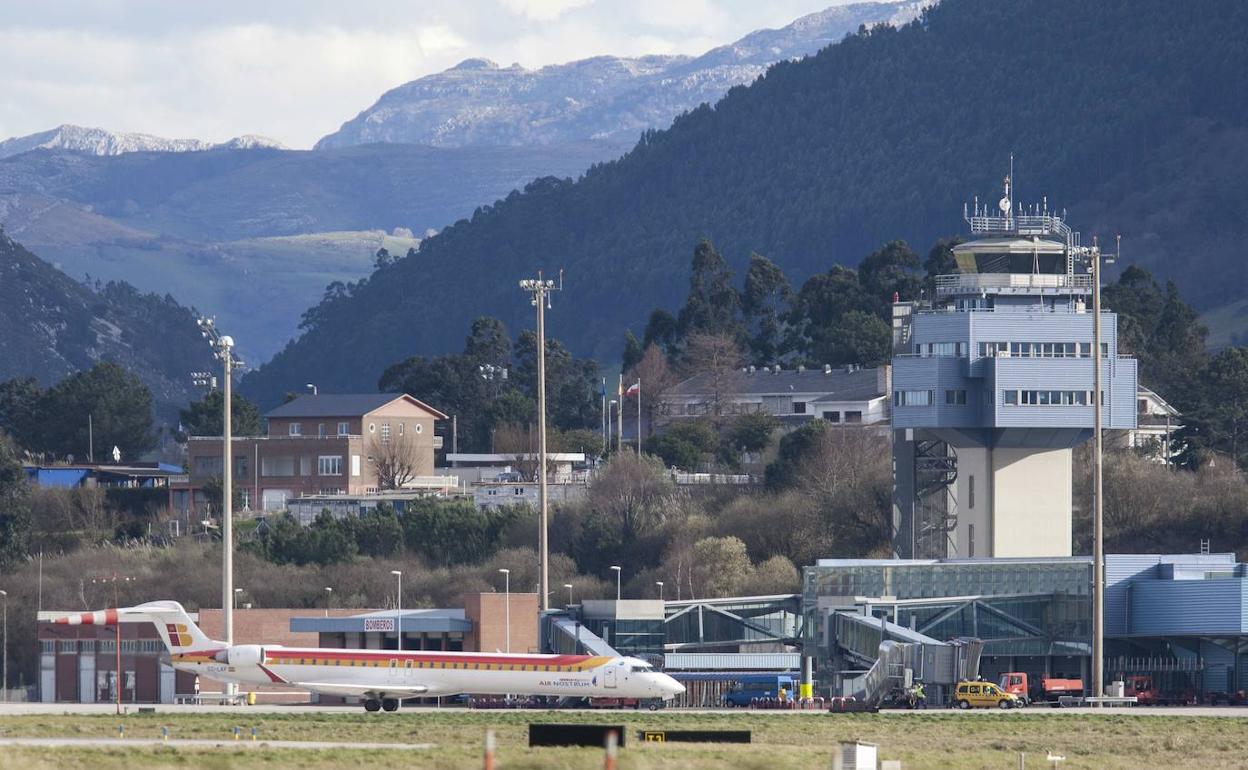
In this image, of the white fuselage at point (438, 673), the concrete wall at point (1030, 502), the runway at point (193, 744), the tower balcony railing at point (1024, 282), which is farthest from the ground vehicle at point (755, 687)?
the tower balcony railing at point (1024, 282)

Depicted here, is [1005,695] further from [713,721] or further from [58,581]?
[58,581]

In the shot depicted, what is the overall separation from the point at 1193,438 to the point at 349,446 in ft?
194

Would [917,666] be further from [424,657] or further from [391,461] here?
[391,461]

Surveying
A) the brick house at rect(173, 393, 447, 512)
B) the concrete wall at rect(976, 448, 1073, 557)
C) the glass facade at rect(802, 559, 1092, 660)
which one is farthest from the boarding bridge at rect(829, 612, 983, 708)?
the brick house at rect(173, 393, 447, 512)

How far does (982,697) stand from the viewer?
269 ft

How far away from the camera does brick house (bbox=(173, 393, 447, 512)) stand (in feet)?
518

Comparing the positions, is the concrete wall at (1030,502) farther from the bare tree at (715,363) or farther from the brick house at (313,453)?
the bare tree at (715,363)

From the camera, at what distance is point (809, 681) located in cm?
8631

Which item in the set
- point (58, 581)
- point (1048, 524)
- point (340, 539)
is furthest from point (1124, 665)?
point (58, 581)

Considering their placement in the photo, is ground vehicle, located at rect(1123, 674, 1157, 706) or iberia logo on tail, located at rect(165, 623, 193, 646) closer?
iberia logo on tail, located at rect(165, 623, 193, 646)

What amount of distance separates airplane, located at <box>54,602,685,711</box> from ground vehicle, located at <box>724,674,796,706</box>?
6.64 m

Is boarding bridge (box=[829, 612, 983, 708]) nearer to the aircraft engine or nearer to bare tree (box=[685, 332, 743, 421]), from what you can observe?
the aircraft engine

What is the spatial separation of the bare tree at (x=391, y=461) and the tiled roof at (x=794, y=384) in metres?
24.7

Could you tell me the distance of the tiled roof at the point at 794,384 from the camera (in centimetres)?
16462
